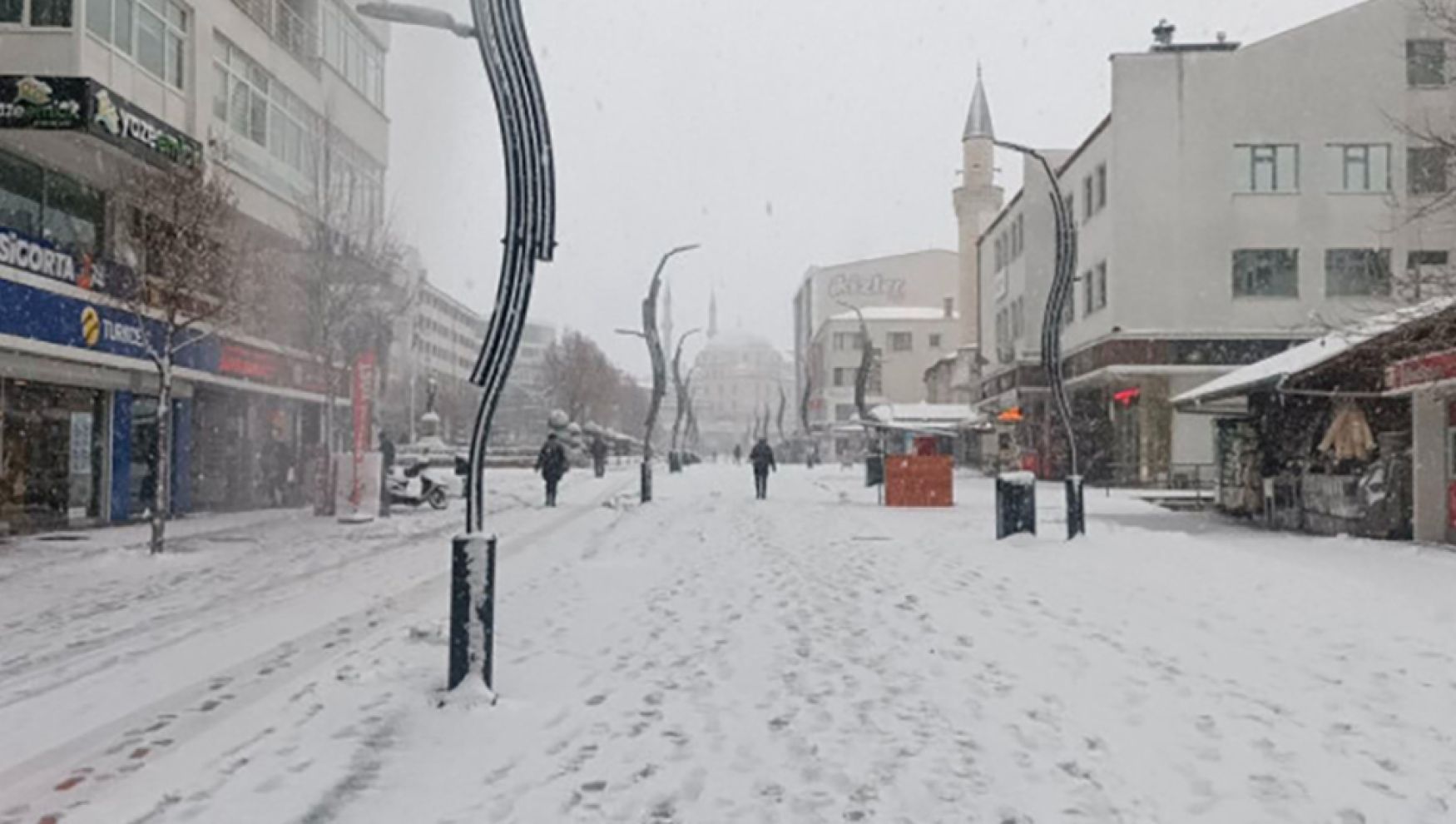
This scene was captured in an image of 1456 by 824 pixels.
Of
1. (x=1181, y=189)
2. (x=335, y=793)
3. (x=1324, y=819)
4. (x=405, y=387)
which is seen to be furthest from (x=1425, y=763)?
(x=405, y=387)

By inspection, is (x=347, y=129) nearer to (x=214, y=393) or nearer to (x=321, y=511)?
(x=214, y=393)

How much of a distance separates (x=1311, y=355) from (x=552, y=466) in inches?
609

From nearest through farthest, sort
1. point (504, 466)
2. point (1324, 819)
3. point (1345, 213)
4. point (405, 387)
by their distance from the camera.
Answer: point (1324, 819) < point (1345, 213) < point (504, 466) < point (405, 387)

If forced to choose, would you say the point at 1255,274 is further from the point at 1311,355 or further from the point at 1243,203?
the point at 1311,355

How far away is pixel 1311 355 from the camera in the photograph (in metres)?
21.1

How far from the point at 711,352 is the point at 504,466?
99854 millimetres

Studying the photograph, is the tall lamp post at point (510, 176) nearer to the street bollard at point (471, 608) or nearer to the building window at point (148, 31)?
the street bollard at point (471, 608)

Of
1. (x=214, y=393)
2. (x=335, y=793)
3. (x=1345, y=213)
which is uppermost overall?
(x=1345, y=213)

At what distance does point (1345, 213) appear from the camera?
3997 cm

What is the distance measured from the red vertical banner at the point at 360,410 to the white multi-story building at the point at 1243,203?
24.4 meters

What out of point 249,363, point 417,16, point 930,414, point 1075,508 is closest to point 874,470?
point 249,363

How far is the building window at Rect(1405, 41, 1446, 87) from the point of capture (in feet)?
125

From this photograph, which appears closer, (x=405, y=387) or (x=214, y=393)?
(x=214, y=393)

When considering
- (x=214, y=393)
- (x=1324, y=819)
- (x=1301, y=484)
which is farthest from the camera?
(x=214, y=393)
